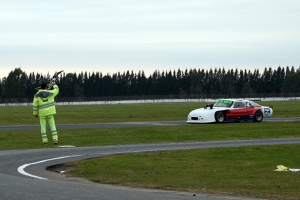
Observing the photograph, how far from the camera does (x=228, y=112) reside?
37.9 meters

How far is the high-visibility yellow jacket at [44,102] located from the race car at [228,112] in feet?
48.8

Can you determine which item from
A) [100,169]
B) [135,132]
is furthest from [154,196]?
[135,132]

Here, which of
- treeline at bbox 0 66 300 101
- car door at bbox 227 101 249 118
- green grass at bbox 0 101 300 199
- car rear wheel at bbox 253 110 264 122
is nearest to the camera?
green grass at bbox 0 101 300 199

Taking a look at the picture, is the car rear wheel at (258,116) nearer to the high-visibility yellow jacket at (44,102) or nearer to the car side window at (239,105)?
the car side window at (239,105)

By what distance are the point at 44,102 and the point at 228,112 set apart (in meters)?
16.6

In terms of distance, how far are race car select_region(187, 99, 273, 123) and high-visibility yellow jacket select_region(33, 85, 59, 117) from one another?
48.8ft

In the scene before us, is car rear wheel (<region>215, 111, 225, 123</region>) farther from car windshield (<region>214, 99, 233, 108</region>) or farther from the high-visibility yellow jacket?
the high-visibility yellow jacket

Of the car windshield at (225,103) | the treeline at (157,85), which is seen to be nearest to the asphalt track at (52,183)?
the car windshield at (225,103)

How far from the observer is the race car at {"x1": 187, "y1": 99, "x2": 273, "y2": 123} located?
122 feet

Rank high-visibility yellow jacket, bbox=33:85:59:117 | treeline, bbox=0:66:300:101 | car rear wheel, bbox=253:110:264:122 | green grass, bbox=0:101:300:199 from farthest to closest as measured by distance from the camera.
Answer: treeline, bbox=0:66:300:101 < car rear wheel, bbox=253:110:264:122 < high-visibility yellow jacket, bbox=33:85:59:117 < green grass, bbox=0:101:300:199

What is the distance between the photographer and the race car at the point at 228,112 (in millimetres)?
37125

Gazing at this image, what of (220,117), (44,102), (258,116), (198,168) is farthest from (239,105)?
(198,168)

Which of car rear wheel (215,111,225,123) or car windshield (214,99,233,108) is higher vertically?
car windshield (214,99,233,108)

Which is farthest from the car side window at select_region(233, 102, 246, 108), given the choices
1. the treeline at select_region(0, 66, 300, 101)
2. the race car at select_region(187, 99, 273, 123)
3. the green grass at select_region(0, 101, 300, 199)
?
the treeline at select_region(0, 66, 300, 101)
